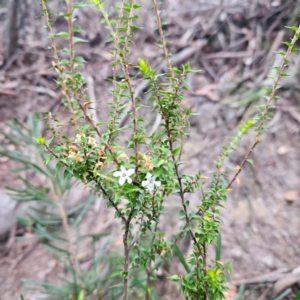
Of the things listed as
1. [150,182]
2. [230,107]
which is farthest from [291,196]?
[150,182]

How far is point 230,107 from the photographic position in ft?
7.54

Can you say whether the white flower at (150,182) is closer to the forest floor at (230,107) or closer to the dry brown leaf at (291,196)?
the forest floor at (230,107)

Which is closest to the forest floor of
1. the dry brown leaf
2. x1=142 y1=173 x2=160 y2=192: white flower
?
the dry brown leaf

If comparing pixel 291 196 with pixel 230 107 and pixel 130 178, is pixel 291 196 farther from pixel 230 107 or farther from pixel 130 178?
pixel 130 178

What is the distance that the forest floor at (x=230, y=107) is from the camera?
62.2 inches

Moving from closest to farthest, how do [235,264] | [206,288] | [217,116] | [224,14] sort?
[206,288], [235,264], [217,116], [224,14]

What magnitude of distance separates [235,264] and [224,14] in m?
2.30

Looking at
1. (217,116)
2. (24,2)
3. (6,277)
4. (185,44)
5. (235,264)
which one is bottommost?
(6,277)

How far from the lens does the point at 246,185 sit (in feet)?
6.09

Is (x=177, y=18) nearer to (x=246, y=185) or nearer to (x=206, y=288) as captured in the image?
(x=246, y=185)

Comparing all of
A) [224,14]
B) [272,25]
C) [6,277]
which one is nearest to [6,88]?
[6,277]

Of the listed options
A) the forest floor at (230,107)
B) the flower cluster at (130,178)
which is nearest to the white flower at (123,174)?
the flower cluster at (130,178)

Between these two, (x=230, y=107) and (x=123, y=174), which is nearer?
(x=123, y=174)

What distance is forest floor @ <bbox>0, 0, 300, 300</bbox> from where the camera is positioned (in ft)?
5.19
